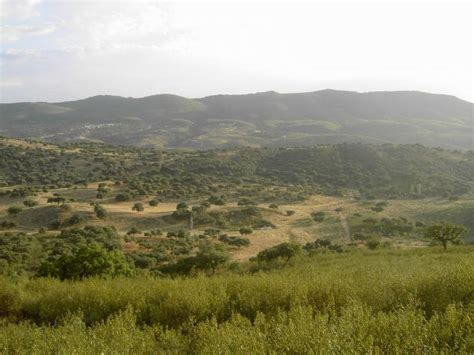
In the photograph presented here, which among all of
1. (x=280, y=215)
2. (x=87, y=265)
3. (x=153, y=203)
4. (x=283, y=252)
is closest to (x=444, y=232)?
(x=283, y=252)

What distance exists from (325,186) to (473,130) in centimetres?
10786

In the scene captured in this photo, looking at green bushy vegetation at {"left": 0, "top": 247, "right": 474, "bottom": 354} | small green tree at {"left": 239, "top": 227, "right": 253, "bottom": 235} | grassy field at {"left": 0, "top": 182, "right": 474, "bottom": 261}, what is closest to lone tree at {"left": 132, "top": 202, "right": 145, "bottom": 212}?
grassy field at {"left": 0, "top": 182, "right": 474, "bottom": 261}

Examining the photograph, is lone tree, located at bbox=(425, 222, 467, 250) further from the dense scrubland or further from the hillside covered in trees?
the hillside covered in trees

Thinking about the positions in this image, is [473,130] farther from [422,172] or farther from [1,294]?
[1,294]

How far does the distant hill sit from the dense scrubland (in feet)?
193

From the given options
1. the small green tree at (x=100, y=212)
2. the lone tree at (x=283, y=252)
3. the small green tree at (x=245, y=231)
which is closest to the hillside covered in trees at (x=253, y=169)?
the small green tree at (x=100, y=212)

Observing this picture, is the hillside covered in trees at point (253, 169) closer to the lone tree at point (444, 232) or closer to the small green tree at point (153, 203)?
the small green tree at point (153, 203)

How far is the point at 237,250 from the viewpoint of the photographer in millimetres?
32406

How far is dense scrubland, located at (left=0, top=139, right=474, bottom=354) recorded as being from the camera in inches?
269

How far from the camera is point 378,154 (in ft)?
254

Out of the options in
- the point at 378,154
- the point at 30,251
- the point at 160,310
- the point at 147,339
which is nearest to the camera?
the point at 147,339

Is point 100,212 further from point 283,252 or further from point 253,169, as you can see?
point 253,169

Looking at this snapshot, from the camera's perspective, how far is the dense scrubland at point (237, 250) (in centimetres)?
682

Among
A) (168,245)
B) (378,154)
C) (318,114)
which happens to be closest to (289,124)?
(318,114)
